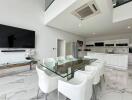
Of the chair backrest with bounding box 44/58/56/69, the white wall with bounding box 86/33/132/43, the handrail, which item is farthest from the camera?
the white wall with bounding box 86/33/132/43

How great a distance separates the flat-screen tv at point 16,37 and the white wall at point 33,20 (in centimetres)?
28

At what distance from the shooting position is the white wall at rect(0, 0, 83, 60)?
3.90 m

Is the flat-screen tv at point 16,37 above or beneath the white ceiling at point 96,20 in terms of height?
beneath

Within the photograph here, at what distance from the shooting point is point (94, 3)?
9.44ft

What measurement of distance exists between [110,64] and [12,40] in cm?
587

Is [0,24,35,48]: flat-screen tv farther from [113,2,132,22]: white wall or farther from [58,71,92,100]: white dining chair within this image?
[113,2,132,22]: white wall

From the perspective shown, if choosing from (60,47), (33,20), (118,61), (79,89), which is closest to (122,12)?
(118,61)

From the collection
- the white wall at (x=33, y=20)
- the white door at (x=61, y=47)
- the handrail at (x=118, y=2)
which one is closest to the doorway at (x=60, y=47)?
the white door at (x=61, y=47)

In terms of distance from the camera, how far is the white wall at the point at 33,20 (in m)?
3.90

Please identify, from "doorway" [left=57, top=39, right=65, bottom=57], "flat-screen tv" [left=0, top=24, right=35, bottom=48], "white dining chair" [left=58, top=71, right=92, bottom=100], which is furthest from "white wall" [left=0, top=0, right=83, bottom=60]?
"white dining chair" [left=58, top=71, right=92, bottom=100]

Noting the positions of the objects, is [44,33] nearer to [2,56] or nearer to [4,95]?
[2,56]

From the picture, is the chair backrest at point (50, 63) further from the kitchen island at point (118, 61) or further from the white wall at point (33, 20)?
the kitchen island at point (118, 61)

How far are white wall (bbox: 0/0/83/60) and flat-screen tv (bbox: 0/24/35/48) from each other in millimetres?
278

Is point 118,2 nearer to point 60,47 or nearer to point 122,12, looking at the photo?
point 122,12
